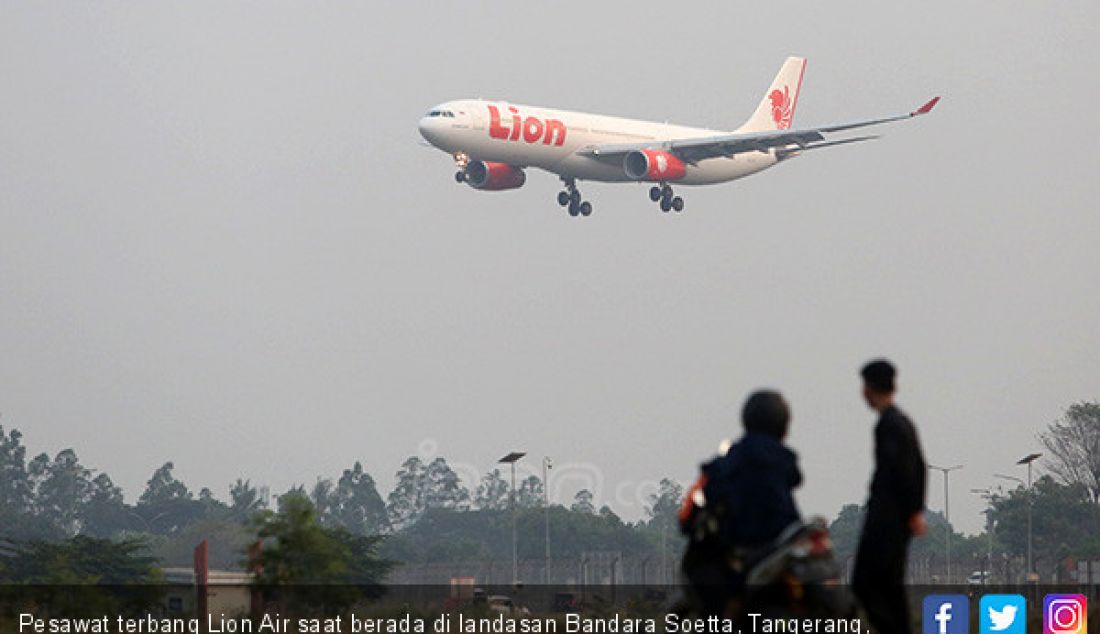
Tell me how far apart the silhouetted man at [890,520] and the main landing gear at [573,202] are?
247 feet

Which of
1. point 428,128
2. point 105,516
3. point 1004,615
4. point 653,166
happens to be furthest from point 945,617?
point 105,516

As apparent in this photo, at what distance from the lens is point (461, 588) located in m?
50.0

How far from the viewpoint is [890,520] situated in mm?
11219

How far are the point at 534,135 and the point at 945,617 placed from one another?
56926 millimetres

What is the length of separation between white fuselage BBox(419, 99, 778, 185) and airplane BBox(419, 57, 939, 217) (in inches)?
1.4

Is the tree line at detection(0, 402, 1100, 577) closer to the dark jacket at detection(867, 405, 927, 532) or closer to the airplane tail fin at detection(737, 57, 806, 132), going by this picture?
the airplane tail fin at detection(737, 57, 806, 132)

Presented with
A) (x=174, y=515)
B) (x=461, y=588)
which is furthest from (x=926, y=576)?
(x=174, y=515)

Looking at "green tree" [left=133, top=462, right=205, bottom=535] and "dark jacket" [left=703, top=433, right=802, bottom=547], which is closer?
"dark jacket" [left=703, top=433, right=802, bottom=547]

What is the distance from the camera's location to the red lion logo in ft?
380

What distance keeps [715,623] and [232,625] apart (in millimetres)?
13504

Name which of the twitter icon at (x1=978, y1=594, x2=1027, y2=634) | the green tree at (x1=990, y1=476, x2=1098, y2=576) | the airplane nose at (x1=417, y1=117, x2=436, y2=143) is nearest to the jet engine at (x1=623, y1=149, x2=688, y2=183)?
the airplane nose at (x1=417, y1=117, x2=436, y2=143)

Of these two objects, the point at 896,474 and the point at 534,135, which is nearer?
the point at 896,474

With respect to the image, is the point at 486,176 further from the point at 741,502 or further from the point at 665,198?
the point at 741,502

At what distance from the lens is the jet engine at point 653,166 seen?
85.2m
